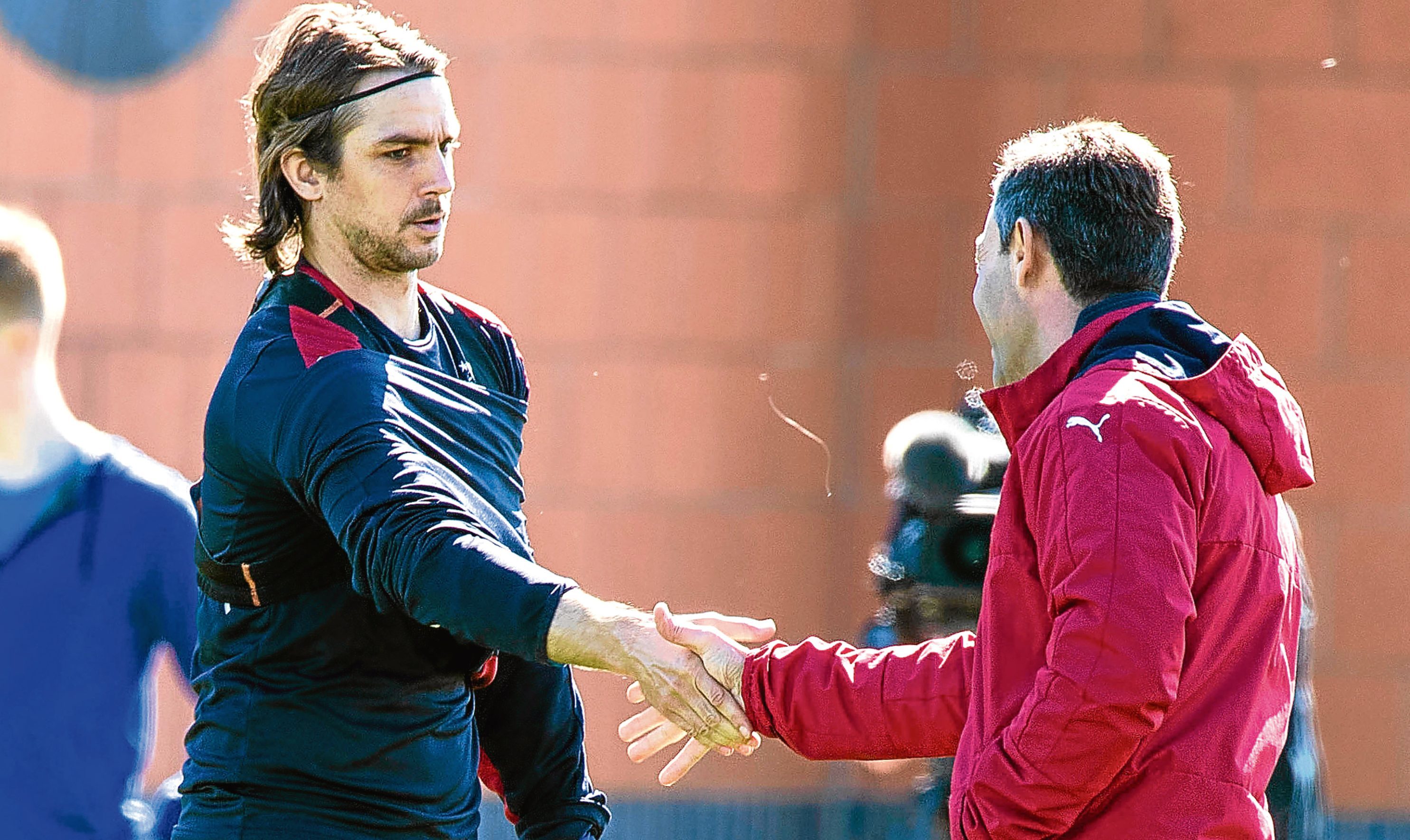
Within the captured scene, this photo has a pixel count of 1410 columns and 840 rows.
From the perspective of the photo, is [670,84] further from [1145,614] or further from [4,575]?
[1145,614]

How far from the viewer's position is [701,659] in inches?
93.4

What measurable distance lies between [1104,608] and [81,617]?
6.82 feet

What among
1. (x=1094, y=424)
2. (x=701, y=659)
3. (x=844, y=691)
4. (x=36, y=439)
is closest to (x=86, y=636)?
(x=36, y=439)

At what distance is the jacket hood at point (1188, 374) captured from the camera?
1989mm

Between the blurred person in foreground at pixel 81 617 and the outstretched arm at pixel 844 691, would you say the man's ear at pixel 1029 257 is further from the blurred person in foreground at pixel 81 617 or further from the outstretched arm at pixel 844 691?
the blurred person in foreground at pixel 81 617

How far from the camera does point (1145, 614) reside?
6.03ft

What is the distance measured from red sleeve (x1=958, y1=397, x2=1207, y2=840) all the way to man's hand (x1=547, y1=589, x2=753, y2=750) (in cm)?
49

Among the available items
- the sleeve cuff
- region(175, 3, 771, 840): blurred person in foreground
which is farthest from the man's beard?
the sleeve cuff

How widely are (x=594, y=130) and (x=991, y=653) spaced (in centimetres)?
268

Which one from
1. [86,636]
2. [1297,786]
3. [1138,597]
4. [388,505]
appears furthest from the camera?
[86,636]

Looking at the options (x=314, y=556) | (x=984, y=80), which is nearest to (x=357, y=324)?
(x=314, y=556)

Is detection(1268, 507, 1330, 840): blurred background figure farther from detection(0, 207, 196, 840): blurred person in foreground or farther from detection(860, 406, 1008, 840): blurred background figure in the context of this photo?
detection(0, 207, 196, 840): blurred person in foreground

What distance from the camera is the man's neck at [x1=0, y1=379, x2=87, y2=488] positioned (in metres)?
3.28

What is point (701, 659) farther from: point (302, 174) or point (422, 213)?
point (302, 174)
